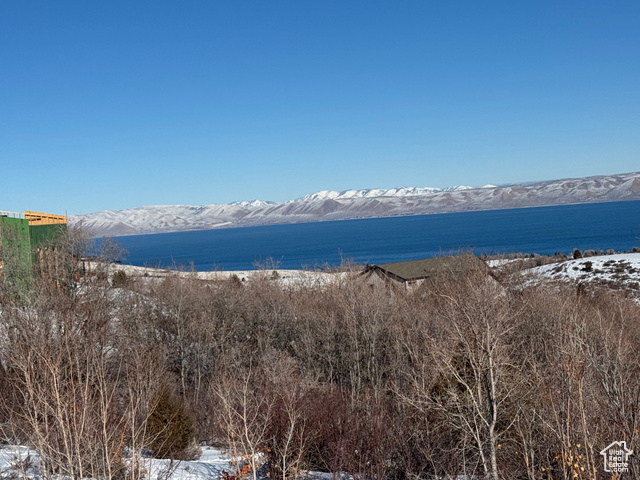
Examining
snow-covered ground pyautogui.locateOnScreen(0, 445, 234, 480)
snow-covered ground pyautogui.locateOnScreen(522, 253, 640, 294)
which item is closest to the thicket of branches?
snow-covered ground pyautogui.locateOnScreen(0, 445, 234, 480)

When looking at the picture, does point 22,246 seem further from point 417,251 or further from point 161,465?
point 417,251

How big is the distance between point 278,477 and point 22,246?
3269 centimetres

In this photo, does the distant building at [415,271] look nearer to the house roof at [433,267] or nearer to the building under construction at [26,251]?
the house roof at [433,267]

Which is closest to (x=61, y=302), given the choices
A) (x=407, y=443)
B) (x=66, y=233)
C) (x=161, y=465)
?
(x=161, y=465)

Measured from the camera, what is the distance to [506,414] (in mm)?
14367

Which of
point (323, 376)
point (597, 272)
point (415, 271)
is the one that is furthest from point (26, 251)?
point (597, 272)

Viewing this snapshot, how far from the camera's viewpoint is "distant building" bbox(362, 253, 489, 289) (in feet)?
173

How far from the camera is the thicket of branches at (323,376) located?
12078 millimetres

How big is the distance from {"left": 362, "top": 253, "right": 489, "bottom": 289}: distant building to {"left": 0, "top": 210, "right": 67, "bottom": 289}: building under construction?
2739 cm

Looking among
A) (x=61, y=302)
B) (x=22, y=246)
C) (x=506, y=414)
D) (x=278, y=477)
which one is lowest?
(x=278, y=477)

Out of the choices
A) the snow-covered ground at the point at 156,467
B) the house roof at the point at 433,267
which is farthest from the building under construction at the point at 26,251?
the house roof at the point at 433,267

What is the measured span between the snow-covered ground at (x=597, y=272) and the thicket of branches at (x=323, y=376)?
7789 mm

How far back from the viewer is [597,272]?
61438 millimetres

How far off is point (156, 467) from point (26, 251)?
30516 millimetres
